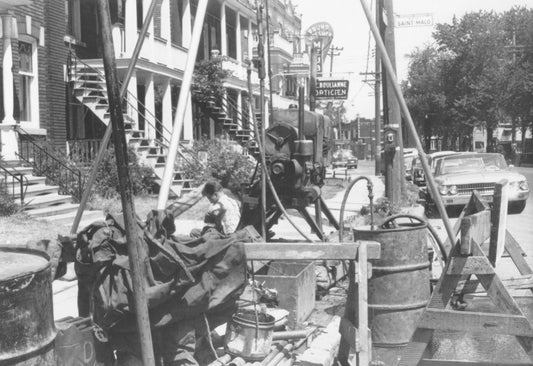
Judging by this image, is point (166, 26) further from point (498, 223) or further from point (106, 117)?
point (498, 223)

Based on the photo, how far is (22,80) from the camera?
644 inches

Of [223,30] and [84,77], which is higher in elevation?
[223,30]

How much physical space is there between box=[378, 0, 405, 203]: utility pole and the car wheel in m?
3.41

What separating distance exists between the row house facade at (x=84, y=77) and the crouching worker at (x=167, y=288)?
8528 mm

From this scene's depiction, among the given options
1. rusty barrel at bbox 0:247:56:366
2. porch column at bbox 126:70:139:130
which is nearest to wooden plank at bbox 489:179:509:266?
rusty barrel at bbox 0:247:56:366

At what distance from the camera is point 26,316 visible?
101 inches

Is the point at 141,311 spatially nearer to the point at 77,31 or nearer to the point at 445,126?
the point at 77,31

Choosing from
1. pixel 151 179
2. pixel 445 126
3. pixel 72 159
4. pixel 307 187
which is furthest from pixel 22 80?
pixel 445 126

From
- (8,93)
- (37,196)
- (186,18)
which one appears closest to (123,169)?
(37,196)

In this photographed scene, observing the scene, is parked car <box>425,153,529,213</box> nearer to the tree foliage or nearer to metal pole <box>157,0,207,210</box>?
metal pole <box>157,0,207,210</box>

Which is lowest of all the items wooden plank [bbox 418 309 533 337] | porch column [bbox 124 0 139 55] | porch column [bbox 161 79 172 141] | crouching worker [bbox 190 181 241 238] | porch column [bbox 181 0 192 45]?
wooden plank [bbox 418 309 533 337]

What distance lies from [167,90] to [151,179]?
5617 mm

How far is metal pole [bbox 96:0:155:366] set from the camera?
2.87m

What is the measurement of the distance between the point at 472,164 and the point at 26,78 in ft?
39.0
